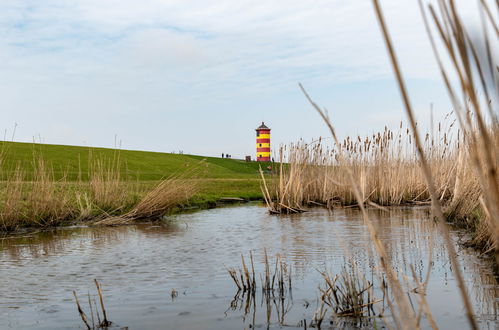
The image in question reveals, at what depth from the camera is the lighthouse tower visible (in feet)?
186

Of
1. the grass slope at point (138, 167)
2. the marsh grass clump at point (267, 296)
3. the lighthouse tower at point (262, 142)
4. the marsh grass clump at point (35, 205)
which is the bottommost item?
the marsh grass clump at point (267, 296)

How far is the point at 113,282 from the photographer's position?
512cm

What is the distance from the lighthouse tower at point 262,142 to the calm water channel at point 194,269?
46755 mm

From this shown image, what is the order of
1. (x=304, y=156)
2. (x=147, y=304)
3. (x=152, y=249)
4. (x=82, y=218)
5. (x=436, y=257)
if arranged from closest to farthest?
(x=147, y=304) < (x=436, y=257) < (x=152, y=249) < (x=82, y=218) < (x=304, y=156)

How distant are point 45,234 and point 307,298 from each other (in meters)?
5.86

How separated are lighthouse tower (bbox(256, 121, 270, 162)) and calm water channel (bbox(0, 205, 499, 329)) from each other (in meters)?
46.8

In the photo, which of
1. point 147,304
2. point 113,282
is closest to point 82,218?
point 113,282

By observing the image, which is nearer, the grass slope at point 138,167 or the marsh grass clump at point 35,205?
the marsh grass clump at point 35,205

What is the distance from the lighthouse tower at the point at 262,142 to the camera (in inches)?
2231

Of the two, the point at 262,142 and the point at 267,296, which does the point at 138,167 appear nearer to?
the point at 262,142

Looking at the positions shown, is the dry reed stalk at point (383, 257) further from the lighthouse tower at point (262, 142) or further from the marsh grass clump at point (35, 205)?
the lighthouse tower at point (262, 142)

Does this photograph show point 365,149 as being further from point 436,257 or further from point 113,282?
point 113,282

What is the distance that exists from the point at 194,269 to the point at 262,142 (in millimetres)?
51363

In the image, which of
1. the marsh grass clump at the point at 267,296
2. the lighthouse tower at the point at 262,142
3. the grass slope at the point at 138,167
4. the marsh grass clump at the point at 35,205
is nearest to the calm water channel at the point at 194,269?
the marsh grass clump at the point at 267,296
